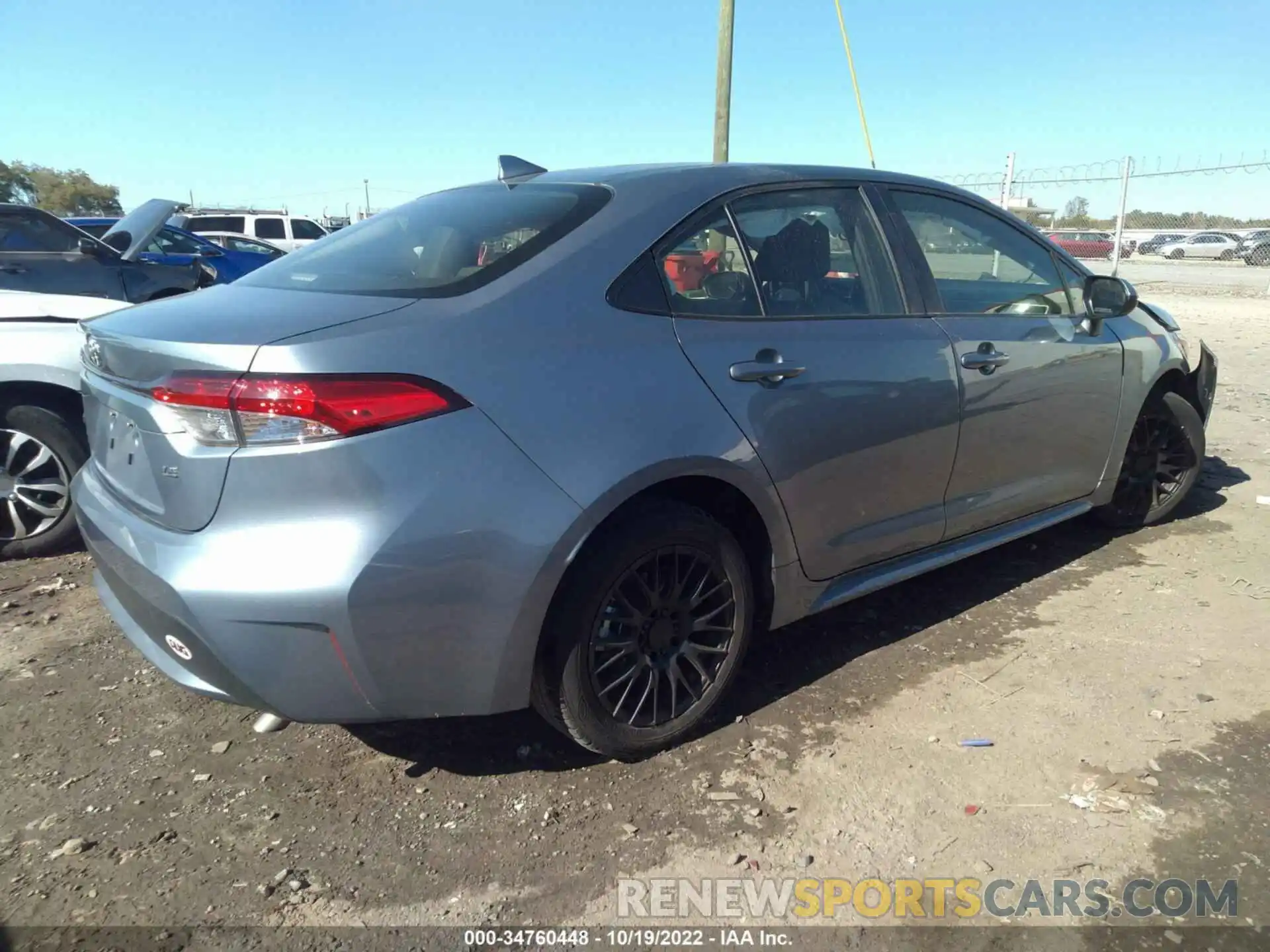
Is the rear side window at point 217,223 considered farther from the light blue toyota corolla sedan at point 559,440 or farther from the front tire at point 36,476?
the light blue toyota corolla sedan at point 559,440

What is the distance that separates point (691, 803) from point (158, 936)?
1.32 m

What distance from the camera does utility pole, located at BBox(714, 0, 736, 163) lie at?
34.7 feet

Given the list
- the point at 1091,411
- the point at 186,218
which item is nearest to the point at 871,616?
the point at 1091,411

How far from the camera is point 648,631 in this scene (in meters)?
2.59

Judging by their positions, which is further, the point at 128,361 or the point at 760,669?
the point at 760,669

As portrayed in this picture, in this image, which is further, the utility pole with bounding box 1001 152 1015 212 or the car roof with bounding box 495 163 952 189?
the utility pole with bounding box 1001 152 1015 212

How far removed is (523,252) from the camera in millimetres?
2457

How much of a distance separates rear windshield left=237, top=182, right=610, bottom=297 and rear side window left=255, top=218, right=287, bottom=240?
20783 mm

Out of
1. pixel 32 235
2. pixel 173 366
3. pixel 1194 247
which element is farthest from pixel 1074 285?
pixel 1194 247

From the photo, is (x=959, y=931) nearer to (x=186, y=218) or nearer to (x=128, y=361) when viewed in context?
(x=128, y=361)

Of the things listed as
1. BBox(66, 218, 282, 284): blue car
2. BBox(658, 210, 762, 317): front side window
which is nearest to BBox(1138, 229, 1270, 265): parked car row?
BBox(66, 218, 282, 284): blue car

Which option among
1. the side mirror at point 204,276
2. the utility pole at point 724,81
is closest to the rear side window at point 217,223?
the utility pole at point 724,81

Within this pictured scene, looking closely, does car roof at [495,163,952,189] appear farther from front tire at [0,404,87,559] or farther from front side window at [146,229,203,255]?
front side window at [146,229,203,255]

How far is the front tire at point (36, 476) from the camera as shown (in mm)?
4004
